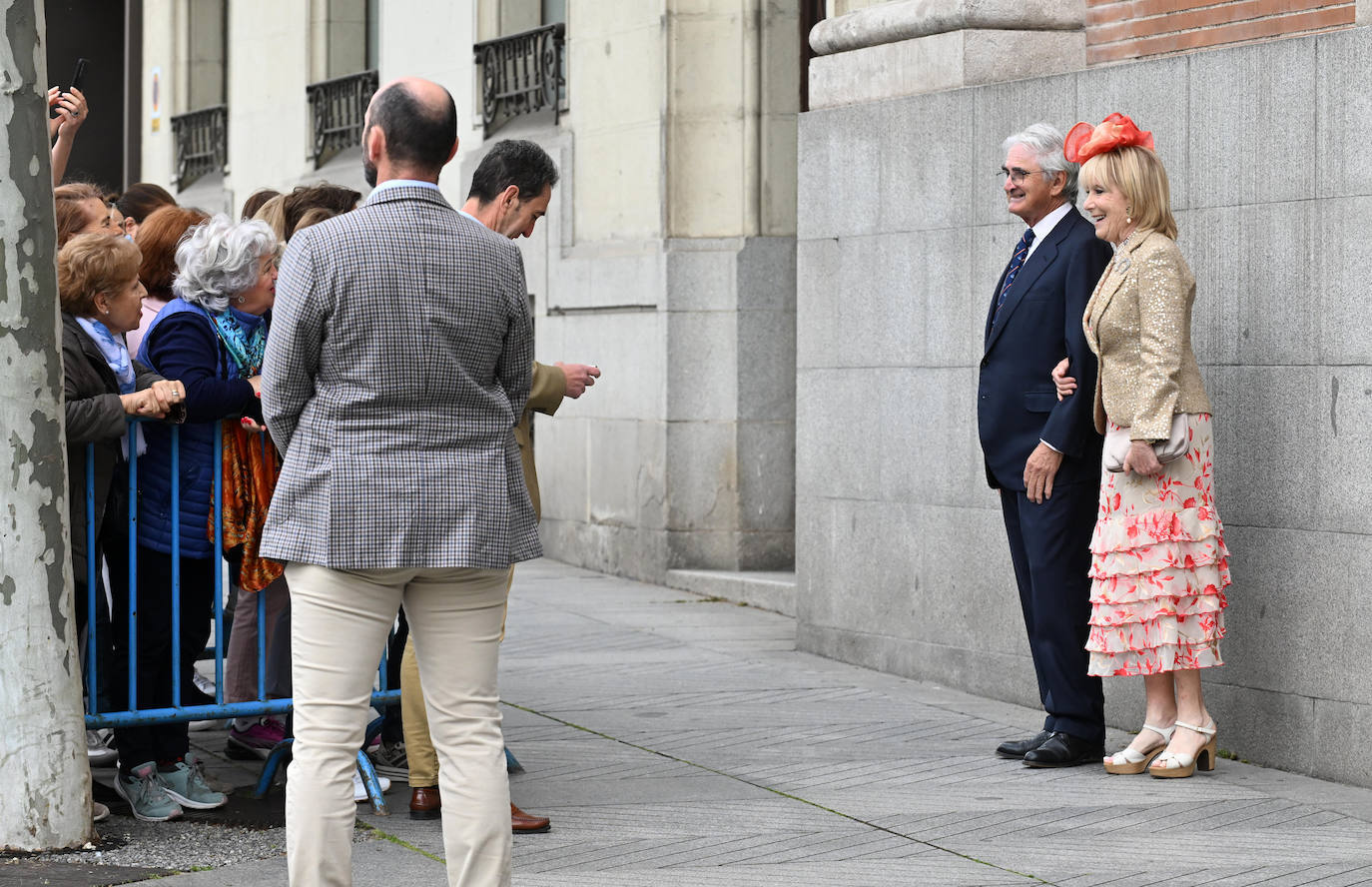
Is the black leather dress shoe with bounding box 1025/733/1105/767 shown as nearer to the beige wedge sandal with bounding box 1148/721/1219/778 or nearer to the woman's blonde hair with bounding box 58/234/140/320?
the beige wedge sandal with bounding box 1148/721/1219/778

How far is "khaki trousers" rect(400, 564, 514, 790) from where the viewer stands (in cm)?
564

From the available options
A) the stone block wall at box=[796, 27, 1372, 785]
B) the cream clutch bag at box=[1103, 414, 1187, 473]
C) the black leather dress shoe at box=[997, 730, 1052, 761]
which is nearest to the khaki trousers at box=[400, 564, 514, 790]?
the black leather dress shoe at box=[997, 730, 1052, 761]

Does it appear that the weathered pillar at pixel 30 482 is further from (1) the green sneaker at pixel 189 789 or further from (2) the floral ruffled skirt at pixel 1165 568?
(2) the floral ruffled skirt at pixel 1165 568

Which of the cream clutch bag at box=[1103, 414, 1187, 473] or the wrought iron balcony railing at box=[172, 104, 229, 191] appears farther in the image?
the wrought iron balcony railing at box=[172, 104, 229, 191]

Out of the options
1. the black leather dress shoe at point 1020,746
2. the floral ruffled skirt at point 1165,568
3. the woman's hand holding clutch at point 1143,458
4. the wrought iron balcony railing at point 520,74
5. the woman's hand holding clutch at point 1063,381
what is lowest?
the black leather dress shoe at point 1020,746

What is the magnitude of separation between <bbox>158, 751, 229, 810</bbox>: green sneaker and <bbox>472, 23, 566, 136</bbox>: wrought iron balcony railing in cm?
711

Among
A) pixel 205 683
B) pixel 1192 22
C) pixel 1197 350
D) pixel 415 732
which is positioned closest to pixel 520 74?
pixel 205 683

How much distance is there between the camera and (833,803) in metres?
5.91

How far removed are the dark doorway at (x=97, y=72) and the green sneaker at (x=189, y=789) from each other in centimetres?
1687

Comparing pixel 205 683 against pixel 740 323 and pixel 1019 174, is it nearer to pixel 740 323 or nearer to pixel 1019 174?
pixel 1019 174

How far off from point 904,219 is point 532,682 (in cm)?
238

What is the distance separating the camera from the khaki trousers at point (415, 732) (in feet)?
18.5

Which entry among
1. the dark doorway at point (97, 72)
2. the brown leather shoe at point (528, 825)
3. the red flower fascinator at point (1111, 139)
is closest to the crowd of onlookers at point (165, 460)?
the brown leather shoe at point (528, 825)

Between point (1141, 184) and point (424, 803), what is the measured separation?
2.83m
